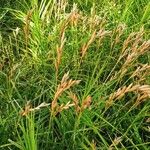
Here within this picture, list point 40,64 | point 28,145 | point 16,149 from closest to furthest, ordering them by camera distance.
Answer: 1. point 28,145
2. point 16,149
3. point 40,64

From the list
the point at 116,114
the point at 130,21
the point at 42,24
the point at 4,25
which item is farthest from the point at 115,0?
the point at 116,114

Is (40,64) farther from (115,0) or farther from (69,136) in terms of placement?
(115,0)

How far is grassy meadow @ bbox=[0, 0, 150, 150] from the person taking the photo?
157 centimetres

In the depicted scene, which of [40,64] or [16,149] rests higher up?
[40,64]

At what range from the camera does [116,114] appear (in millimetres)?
1818

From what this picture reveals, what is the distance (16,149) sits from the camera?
1.69 meters

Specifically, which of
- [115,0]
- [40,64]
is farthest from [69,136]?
[115,0]

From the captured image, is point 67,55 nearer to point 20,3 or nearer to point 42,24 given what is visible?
point 42,24

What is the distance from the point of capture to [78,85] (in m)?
2.01

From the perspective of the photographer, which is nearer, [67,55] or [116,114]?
[116,114]

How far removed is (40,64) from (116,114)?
0.53m

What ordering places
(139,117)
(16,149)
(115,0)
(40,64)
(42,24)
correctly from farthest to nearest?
(115,0) → (42,24) → (40,64) → (139,117) → (16,149)

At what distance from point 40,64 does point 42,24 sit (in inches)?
14.6

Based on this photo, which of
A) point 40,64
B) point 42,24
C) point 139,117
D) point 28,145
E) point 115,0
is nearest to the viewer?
point 28,145
